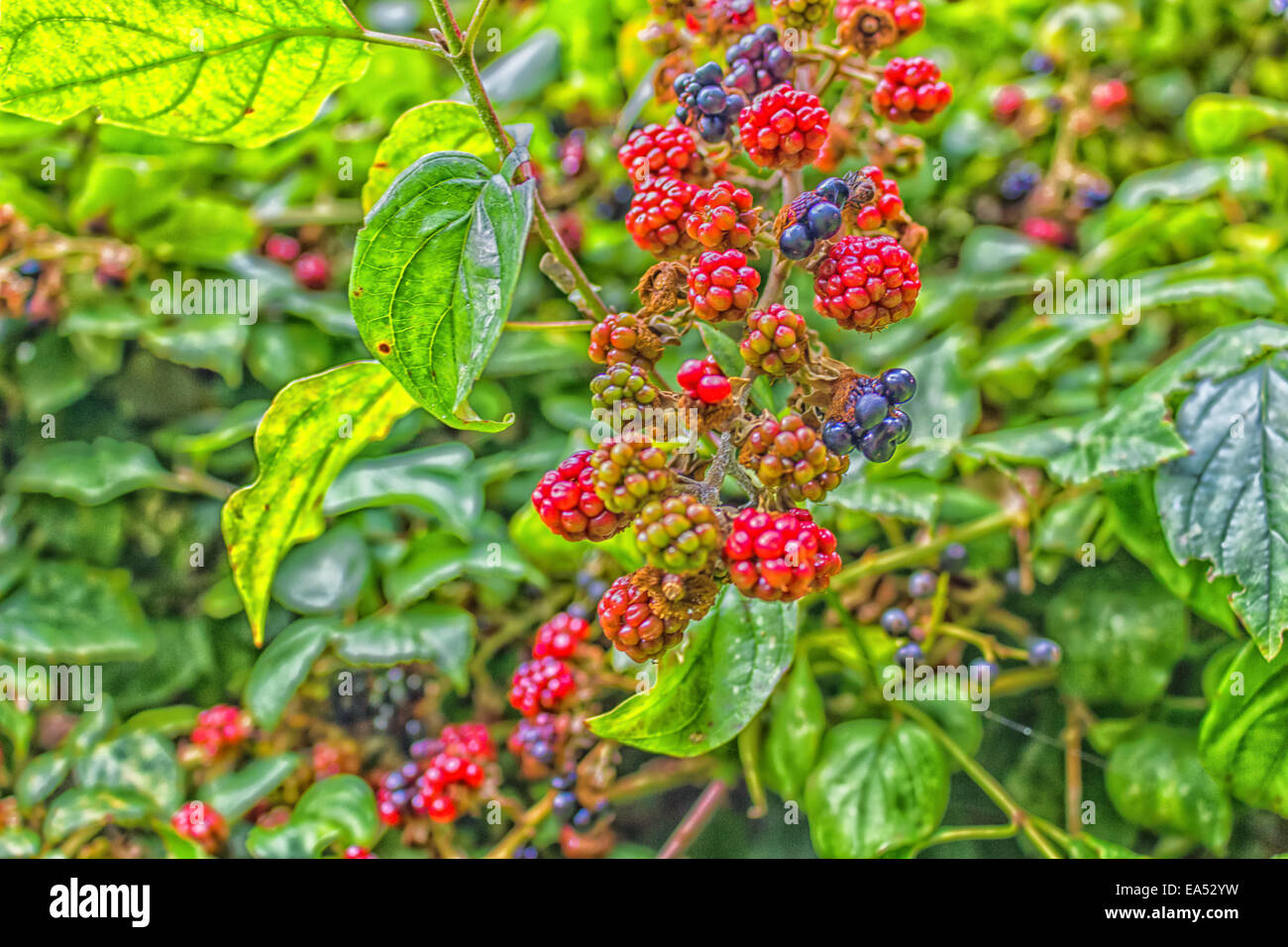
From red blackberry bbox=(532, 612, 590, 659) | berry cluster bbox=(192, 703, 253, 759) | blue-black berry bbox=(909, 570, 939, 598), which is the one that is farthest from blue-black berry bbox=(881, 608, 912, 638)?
berry cluster bbox=(192, 703, 253, 759)

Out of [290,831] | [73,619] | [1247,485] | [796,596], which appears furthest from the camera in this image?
[73,619]

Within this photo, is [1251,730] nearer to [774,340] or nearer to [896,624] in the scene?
[896,624]

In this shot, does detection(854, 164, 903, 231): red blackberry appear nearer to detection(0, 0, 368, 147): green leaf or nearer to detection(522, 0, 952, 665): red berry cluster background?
detection(522, 0, 952, 665): red berry cluster background

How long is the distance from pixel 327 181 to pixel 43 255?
1.00 ft

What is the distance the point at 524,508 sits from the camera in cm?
84

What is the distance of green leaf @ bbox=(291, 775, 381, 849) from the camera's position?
789mm

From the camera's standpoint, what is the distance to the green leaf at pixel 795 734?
714mm

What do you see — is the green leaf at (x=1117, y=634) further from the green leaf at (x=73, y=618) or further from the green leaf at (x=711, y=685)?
the green leaf at (x=73, y=618)

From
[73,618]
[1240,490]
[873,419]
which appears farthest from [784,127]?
[73,618]

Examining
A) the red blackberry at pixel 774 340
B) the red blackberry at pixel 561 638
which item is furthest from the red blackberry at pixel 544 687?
the red blackberry at pixel 774 340

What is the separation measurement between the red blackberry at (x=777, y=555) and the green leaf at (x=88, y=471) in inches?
29.0

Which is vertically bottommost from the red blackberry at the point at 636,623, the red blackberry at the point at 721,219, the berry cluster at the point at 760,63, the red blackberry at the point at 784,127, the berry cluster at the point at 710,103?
the red blackberry at the point at 636,623
